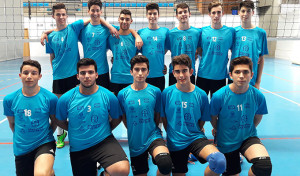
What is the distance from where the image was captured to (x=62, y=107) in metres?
2.58

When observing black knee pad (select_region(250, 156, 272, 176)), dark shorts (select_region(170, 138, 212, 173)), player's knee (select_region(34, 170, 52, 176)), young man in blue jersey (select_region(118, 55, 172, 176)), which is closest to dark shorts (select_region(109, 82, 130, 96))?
young man in blue jersey (select_region(118, 55, 172, 176))

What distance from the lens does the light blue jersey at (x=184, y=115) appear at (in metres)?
2.61

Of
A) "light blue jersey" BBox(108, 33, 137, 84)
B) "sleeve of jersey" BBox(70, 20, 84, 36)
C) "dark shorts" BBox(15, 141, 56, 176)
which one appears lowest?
"dark shorts" BBox(15, 141, 56, 176)

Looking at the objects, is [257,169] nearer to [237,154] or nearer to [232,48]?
[237,154]

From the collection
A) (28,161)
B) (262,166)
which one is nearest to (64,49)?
(28,161)

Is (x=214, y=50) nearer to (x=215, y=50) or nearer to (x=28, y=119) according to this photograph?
(x=215, y=50)

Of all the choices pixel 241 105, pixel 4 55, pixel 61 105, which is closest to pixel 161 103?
pixel 241 105

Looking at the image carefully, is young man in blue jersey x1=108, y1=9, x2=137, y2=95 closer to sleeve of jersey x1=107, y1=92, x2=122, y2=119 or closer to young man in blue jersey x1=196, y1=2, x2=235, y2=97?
sleeve of jersey x1=107, y1=92, x2=122, y2=119

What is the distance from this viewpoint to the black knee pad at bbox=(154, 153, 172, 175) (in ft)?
7.79

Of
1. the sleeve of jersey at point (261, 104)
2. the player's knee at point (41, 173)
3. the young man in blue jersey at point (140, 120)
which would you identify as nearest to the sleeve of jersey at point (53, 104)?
the player's knee at point (41, 173)

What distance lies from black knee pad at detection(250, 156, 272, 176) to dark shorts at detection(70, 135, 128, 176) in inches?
49.1

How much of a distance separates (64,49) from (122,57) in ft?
2.74

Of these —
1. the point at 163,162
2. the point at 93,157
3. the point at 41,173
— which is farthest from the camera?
the point at 93,157

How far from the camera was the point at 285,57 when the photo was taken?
15750 mm
